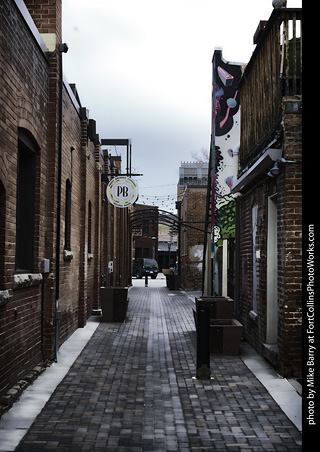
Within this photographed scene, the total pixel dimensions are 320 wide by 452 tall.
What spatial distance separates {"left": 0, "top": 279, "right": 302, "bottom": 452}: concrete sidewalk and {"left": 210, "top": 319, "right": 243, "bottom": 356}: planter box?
0.22 metres

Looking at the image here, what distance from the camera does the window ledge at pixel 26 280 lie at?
7021 mm

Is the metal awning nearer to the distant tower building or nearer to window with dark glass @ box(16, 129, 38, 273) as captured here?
window with dark glass @ box(16, 129, 38, 273)

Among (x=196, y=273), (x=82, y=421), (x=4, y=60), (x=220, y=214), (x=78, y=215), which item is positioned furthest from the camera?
(x=196, y=273)

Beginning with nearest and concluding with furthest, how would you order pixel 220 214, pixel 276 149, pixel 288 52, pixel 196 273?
1. pixel 276 149
2. pixel 288 52
3. pixel 220 214
4. pixel 196 273

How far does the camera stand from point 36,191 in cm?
873

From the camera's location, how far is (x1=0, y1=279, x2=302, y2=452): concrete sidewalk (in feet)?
17.6

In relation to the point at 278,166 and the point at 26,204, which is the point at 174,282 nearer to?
the point at 26,204

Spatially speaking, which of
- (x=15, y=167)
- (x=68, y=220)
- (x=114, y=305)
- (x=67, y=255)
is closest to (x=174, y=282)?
(x=114, y=305)

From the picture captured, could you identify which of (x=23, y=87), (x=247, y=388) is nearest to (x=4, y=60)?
(x=23, y=87)

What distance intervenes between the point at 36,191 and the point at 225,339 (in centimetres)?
427

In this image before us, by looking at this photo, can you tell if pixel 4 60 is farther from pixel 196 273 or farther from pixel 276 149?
pixel 196 273

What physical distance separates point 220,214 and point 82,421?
13.5 meters

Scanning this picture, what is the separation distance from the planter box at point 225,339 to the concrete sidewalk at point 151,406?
0.22m
